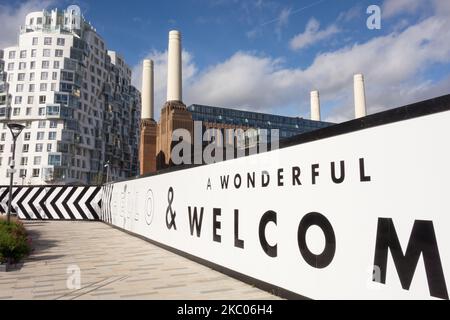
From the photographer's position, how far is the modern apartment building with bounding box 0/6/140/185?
71.3m

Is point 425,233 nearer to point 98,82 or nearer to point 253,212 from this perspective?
point 253,212

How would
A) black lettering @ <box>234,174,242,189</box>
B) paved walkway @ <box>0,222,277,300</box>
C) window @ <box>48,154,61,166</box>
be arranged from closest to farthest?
paved walkway @ <box>0,222,277,300</box> < black lettering @ <box>234,174,242,189</box> < window @ <box>48,154,61,166</box>

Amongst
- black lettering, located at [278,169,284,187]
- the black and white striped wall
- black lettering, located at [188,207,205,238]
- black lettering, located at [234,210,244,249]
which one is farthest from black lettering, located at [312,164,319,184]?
the black and white striped wall

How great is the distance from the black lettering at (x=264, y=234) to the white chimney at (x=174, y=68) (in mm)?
36270

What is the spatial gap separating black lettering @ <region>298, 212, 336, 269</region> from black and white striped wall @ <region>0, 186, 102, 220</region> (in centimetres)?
1845

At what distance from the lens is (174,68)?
133ft


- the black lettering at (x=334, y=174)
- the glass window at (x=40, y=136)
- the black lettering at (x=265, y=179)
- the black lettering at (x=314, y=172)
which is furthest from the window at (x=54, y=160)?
the black lettering at (x=334, y=174)

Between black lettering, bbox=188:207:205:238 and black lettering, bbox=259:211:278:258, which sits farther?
black lettering, bbox=188:207:205:238

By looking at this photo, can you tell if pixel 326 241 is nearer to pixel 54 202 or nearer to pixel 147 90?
pixel 54 202

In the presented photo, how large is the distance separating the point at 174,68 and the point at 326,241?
3835cm

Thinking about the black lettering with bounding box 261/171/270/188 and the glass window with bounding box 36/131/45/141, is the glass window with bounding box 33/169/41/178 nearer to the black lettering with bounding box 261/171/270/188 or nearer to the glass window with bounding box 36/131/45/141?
the glass window with bounding box 36/131/45/141

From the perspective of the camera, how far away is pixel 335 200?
4754mm

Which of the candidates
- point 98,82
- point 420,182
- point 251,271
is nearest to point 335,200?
point 420,182

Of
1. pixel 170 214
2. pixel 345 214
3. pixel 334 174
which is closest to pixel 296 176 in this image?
pixel 334 174
